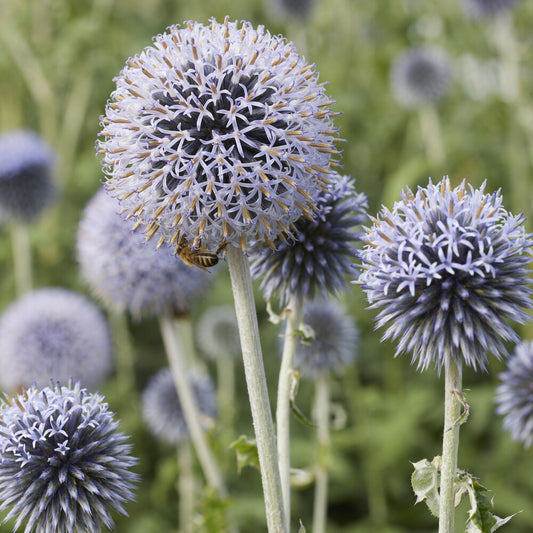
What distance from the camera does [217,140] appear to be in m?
1.63

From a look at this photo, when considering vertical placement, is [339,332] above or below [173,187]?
below

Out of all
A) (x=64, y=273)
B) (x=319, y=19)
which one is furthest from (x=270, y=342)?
(x=319, y=19)

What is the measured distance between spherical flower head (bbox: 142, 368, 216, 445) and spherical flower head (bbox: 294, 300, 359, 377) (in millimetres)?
965

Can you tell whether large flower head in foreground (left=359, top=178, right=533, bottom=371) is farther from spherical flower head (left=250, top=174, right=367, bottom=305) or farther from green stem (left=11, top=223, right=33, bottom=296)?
green stem (left=11, top=223, right=33, bottom=296)

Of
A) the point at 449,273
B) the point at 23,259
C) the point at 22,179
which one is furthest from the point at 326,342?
the point at 22,179

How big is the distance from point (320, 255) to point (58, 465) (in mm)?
1051

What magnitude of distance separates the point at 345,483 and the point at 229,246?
3472mm

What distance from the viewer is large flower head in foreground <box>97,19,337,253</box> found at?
164 cm

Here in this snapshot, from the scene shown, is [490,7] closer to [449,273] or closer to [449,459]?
[449,273]

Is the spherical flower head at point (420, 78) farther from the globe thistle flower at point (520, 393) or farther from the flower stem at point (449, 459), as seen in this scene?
the flower stem at point (449, 459)

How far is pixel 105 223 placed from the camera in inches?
128

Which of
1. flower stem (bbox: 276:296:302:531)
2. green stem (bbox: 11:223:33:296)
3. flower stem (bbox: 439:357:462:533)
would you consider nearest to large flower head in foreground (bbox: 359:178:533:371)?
flower stem (bbox: 439:357:462:533)

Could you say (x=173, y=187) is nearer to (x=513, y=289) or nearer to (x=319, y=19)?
(x=513, y=289)

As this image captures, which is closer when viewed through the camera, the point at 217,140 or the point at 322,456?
the point at 217,140
